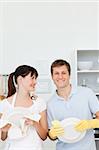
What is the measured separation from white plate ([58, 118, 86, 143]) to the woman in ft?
0.41

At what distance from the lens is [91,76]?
3.24 meters

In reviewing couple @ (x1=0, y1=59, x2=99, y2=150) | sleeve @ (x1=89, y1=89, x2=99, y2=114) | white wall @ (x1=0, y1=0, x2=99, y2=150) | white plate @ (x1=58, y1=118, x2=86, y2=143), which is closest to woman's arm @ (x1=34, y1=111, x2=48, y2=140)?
couple @ (x1=0, y1=59, x2=99, y2=150)

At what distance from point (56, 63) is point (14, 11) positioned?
157 cm

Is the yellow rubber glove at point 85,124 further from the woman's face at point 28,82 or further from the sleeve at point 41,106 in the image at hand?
the woman's face at point 28,82

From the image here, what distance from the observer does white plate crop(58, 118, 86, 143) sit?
5.91 feet

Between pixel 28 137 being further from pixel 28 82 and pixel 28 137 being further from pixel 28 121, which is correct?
pixel 28 82

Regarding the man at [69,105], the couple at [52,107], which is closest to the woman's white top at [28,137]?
the couple at [52,107]

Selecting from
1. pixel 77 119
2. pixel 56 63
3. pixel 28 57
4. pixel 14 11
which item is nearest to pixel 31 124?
pixel 77 119

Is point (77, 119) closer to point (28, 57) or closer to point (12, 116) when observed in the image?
point (12, 116)

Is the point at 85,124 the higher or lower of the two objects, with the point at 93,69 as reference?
lower

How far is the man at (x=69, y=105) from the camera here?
185cm

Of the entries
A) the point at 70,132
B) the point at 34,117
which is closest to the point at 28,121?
the point at 34,117

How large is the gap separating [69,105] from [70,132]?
17 cm

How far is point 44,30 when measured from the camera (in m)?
3.25
